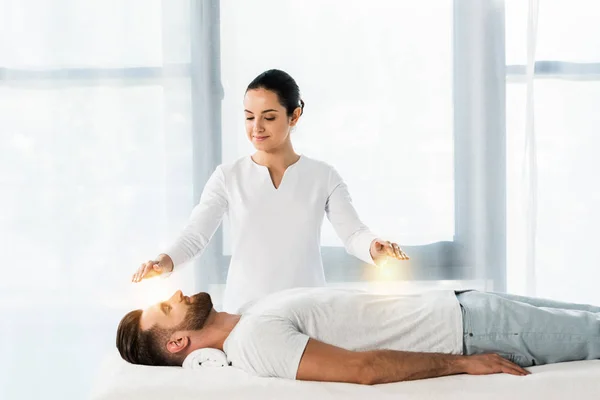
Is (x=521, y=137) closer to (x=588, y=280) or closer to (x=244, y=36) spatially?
(x=588, y=280)

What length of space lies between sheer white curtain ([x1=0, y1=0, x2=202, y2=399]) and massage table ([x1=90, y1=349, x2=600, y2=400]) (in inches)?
42.3

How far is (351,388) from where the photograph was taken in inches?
64.6

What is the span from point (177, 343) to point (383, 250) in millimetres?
741

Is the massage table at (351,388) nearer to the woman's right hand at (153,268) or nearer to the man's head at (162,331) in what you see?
the man's head at (162,331)

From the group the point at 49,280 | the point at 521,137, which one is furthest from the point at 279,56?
the point at 49,280

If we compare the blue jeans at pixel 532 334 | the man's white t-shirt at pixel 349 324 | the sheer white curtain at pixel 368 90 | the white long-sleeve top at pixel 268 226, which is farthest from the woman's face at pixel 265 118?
the blue jeans at pixel 532 334

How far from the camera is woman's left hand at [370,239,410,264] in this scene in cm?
218

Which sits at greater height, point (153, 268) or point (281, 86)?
point (281, 86)

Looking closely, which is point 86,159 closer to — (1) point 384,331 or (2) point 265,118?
→ (2) point 265,118

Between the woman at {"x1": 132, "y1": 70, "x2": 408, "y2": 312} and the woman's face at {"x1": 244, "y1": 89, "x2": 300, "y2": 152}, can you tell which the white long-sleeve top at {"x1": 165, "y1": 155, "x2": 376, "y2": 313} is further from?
the woman's face at {"x1": 244, "y1": 89, "x2": 300, "y2": 152}

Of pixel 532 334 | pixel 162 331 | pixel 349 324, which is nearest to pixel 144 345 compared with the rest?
pixel 162 331

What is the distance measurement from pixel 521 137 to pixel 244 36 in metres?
1.21

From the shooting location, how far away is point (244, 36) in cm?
273

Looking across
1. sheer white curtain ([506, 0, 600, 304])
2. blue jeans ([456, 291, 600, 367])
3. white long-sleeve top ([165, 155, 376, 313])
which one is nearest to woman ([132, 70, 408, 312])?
white long-sleeve top ([165, 155, 376, 313])
